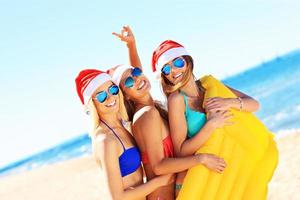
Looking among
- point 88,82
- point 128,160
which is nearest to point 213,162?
point 128,160

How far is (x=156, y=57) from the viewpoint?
12.2 ft

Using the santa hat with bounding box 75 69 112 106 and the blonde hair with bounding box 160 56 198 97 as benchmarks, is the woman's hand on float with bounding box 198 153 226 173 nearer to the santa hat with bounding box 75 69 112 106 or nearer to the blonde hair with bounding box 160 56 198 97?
the blonde hair with bounding box 160 56 198 97

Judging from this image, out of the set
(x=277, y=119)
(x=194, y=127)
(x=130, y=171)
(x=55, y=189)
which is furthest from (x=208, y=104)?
A: (x=277, y=119)

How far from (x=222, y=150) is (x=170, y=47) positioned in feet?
2.59

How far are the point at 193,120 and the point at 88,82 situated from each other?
741 millimetres

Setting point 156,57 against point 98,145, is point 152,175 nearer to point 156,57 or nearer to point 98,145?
point 98,145

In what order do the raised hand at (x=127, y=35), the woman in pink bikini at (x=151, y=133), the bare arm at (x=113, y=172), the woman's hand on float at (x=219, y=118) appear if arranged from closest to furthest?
the bare arm at (x=113, y=172) → the woman in pink bikini at (x=151, y=133) → the woman's hand on float at (x=219, y=118) → the raised hand at (x=127, y=35)

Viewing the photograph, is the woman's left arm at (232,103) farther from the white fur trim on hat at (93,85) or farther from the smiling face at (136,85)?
the white fur trim on hat at (93,85)

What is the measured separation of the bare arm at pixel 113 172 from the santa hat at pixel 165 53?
644 millimetres

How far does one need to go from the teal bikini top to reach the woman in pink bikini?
0.15 meters

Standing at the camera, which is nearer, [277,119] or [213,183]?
[213,183]

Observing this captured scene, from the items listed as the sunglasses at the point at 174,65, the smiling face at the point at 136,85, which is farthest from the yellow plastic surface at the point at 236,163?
the smiling face at the point at 136,85

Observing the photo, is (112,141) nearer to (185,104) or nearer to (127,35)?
(185,104)

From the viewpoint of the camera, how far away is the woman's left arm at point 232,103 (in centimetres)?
362
